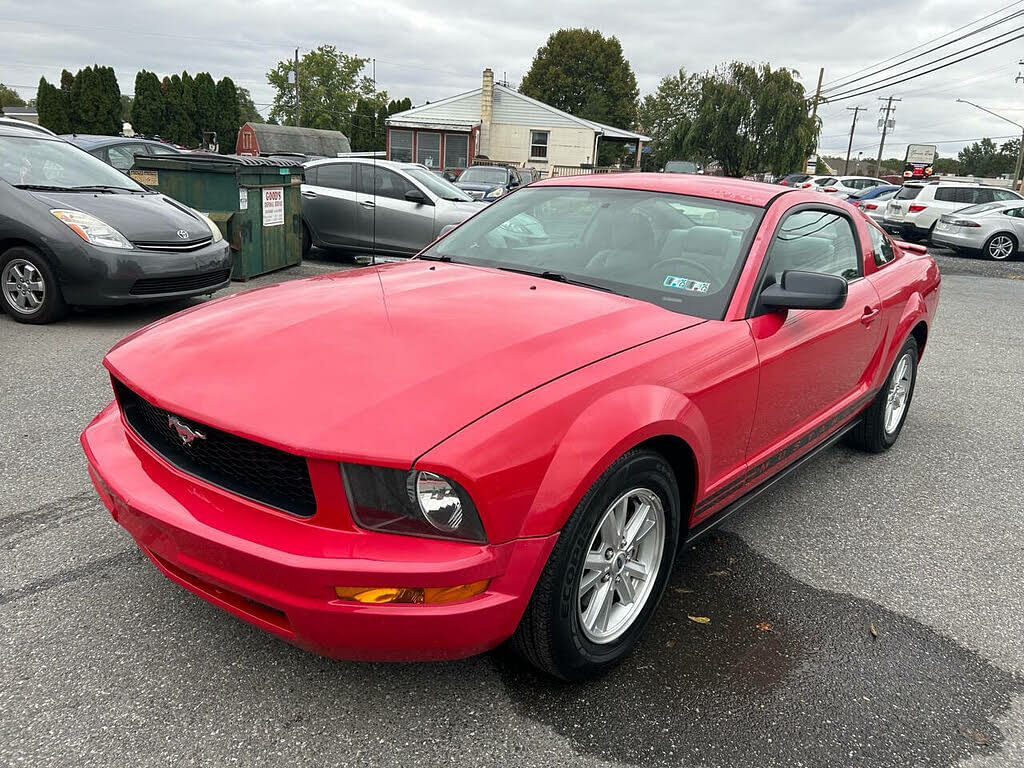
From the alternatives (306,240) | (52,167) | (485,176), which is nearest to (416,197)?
(306,240)

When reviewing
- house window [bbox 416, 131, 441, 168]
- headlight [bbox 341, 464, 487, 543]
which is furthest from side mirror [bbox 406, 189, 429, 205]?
house window [bbox 416, 131, 441, 168]

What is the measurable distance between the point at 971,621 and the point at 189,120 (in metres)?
49.8

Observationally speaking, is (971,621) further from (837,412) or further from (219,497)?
(219,497)

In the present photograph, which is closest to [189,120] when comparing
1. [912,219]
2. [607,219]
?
[912,219]

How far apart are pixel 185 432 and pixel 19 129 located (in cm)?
632

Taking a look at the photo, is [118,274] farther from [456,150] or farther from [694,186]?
[456,150]

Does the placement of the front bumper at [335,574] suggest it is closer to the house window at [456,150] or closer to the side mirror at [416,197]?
the side mirror at [416,197]

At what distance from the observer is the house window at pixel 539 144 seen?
38000 mm

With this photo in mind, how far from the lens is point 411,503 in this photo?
6.25ft

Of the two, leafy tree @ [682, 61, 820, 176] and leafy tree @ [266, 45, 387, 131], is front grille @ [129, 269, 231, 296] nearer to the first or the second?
leafy tree @ [682, 61, 820, 176]

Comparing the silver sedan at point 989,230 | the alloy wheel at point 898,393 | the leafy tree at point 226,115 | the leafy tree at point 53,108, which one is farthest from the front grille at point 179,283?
the leafy tree at point 226,115

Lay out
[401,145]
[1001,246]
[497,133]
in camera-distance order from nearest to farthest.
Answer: [1001,246] → [401,145] → [497,133]

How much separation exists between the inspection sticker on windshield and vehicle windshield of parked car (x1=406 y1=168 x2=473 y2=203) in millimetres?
8214

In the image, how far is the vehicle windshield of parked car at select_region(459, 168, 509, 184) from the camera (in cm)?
2022
